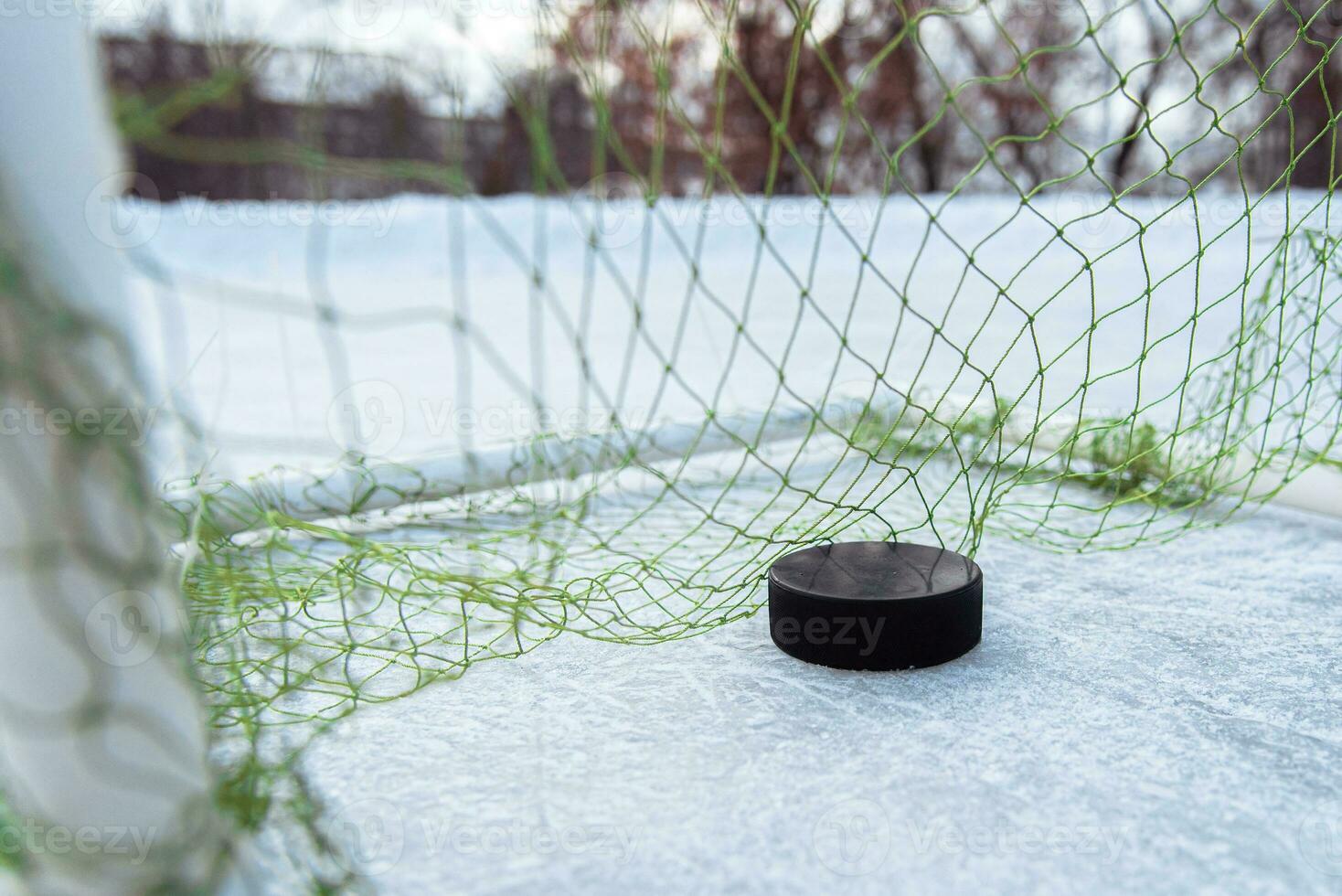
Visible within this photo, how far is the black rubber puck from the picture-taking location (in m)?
0.91

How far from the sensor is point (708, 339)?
3.81 meters

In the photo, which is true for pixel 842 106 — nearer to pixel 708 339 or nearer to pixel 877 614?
pixel 708 339

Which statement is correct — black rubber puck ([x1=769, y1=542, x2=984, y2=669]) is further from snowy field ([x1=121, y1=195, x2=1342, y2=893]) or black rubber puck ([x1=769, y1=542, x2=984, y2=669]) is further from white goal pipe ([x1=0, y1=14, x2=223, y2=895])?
white goal pipe ([x1=0, y1=14, x2=223, y2=895])

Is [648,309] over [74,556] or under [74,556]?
under

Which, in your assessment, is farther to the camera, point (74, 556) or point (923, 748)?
point (923, 748)

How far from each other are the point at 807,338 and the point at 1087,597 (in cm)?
258

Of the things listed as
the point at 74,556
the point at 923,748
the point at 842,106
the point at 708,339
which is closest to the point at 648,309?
the point at 708,339

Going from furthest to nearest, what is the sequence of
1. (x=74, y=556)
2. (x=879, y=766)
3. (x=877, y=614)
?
(x=877, y=614)
(x=879, y=766)
(x=74, y=556)

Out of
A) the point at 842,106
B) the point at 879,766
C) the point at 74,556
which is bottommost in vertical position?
the point at 879,766

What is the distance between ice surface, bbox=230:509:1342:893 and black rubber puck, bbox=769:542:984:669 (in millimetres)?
21

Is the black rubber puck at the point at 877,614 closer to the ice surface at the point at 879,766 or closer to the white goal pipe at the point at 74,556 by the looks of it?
the ice surface at the point at 879,766

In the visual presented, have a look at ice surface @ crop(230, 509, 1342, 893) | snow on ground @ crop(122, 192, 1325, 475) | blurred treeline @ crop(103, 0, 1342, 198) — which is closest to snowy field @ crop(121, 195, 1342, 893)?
ice surface @ crop(230, 509, 1342, 893)

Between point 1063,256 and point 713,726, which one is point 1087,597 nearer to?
point 713,726

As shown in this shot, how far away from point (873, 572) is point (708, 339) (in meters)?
2.87
